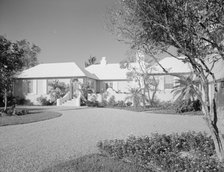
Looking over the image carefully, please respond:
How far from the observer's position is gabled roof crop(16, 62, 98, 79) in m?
26.0

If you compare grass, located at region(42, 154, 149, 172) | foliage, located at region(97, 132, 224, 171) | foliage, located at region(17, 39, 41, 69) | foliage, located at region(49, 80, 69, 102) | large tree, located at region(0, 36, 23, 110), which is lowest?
grass, located at region(42, 154, 149, 172)

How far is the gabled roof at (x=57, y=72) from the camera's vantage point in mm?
26016

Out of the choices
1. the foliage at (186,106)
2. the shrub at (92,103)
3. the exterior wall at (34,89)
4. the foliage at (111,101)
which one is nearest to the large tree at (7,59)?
the shrub at (92,103)

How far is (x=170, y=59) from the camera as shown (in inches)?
1081

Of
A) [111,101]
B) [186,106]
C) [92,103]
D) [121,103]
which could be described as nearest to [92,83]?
[92,103]

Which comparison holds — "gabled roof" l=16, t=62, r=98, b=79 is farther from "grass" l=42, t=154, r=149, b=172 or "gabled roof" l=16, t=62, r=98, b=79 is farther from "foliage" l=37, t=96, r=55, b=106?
"grass" l=42, t=154, r=149, b=172

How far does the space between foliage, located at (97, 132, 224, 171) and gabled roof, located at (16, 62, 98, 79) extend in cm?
2067

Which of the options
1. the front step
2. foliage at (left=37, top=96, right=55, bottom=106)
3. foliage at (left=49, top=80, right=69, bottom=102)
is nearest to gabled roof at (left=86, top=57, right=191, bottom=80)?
foliage at (left=49, top=80, right=69, bottom=102)

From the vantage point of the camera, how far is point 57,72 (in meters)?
27.1

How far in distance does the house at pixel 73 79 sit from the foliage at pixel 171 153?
18.1 metres

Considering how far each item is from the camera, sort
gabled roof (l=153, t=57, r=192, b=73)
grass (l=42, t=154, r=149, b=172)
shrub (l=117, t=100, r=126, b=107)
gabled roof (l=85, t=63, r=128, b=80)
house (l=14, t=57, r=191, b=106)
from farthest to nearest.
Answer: gabled roof (l=85, t=63, r=128, b=80), house (l=14, t=57, r=191, b=106), gabled roof (l=153, t=57, r=192, b=73), shrub (l=117, t=100, r=126, b=107), grass (l=42, t=154, r=149, b=172)

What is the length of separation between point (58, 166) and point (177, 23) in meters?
4.38

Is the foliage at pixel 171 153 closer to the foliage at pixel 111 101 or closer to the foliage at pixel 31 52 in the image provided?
the foliage at pixel 111 101

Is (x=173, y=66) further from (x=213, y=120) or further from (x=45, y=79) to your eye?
(x=213, y=120)
